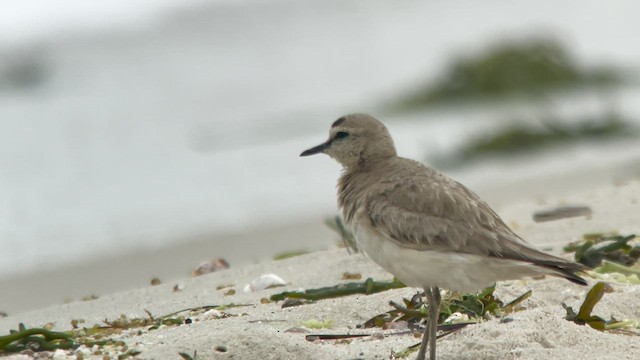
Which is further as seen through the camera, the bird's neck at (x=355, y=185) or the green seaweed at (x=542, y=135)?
the green seaweed at (x=542, y=135)

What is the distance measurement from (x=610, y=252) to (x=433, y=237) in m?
1.64

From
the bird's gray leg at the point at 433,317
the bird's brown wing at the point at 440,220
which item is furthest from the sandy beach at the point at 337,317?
the bird's brown wing at the point at 440,220

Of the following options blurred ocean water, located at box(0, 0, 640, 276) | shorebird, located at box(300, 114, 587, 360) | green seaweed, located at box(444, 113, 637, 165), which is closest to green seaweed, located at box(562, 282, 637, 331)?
shorebird, located at box(300, 114, 587, 360)

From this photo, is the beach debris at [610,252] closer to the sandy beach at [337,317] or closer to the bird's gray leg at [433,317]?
the sandy beach at [337,317]

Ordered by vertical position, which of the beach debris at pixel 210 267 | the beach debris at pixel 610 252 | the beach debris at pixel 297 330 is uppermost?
the beach debris at pixel 210 267

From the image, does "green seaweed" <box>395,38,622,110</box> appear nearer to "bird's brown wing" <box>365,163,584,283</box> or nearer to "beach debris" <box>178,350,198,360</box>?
"bird's brown wing" <box>365,163,584,283</box>

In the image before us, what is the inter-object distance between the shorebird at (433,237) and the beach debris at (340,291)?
23.8 inches

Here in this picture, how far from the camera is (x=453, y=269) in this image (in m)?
4.00

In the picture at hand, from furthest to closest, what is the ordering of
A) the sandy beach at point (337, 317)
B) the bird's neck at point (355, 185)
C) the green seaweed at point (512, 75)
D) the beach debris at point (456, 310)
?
the green seaweed at point (512, 75) < the beach debris at point (456, 310) < the bird's neck at point (355, 185) < the sandy beach at point (337, 317)

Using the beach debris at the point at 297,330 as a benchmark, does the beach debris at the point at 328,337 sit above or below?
below

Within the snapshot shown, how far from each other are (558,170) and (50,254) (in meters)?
4.10

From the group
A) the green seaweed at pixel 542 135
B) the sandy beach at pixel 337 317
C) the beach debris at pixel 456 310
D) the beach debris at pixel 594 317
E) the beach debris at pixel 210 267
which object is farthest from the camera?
the green seaweed at pixel 542 135

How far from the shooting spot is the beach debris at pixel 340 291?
5016mm

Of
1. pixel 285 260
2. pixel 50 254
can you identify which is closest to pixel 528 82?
pixel 50 254
